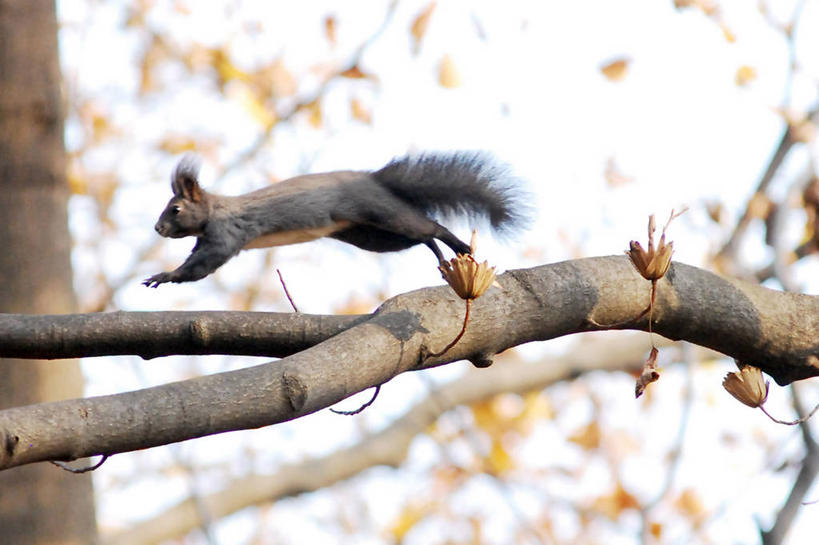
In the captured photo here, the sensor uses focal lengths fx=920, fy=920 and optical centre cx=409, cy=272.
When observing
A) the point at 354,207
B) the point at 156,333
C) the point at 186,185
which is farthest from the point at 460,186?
the point at 156,333

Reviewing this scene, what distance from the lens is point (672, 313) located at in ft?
6.63

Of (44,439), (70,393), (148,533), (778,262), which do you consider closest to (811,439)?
(778,262)

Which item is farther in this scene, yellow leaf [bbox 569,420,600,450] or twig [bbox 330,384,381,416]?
yellow leaf [bbox 569,420,600,450]

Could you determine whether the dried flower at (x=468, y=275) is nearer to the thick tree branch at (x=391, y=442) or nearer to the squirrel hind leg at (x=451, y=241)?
the squirrel hind leg at (x=451, y=241)

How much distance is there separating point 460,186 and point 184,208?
2.85 ft

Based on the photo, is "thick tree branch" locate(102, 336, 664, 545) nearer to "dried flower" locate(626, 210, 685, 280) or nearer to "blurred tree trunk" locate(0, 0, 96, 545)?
"blurred tree trunk" locate(0, 0, 96, 545)

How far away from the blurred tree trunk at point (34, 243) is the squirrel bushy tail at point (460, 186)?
1.22 metres

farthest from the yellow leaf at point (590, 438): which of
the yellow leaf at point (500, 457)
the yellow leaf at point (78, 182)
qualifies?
the yellow leaf at point (78, 182)

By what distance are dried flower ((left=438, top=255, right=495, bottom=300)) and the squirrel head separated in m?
1.35

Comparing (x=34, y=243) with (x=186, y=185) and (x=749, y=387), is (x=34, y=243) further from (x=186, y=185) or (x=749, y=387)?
(x=749, y=387)

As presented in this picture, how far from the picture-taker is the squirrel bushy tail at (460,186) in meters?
2.85

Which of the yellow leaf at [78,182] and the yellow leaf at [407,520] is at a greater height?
the yellow leaf at [78,182]

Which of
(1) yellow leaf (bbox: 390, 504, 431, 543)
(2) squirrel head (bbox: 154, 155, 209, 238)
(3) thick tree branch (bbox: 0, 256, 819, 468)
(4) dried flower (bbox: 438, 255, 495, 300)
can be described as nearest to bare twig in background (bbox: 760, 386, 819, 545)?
(3) thick tree branch (bbox: 0, 256, 819, 468)

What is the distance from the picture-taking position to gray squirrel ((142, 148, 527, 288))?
2715mm
